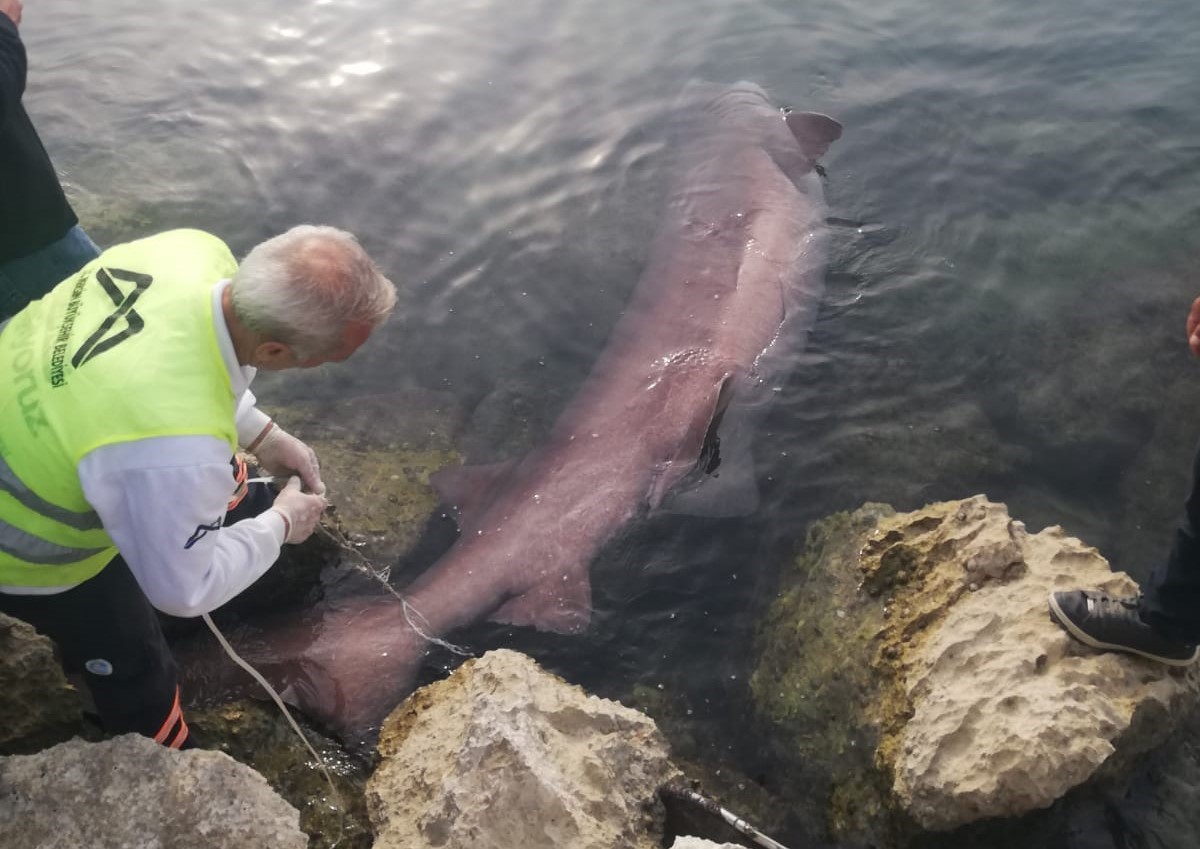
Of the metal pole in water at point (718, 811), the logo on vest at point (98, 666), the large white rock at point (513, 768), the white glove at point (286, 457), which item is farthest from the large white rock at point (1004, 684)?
the logo on vest at point (98, 666)

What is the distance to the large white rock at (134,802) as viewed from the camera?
2520 millimetres

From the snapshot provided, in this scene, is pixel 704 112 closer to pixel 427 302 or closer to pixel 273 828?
pixel 427 302

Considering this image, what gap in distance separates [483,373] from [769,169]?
2.37m

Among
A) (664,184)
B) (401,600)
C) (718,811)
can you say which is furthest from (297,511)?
(664,184)

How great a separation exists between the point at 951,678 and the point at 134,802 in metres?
2.40

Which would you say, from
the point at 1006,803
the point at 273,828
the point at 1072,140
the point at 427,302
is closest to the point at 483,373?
the point at 427,302

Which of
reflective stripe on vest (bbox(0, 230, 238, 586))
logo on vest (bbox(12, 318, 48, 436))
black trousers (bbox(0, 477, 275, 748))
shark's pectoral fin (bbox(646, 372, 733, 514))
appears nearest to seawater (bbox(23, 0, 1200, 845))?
shark's pectoral fin (bbox(646, 372, 733, 514))

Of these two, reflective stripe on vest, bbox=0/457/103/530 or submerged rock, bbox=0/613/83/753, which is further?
submerged rock, bbox=0/613/83/753

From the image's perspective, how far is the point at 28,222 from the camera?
3258mm

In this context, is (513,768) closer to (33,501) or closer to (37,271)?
(33,501)

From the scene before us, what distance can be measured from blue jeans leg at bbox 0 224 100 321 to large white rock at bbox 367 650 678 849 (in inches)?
74.1

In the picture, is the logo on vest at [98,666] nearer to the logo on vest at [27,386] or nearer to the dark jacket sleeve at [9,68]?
the logo on vest at [27,386]

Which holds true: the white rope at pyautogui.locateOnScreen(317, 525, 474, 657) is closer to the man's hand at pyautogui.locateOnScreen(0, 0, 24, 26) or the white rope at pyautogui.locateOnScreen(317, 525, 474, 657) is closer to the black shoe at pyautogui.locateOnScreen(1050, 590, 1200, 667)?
the man's hand at pyautogui.locateOnScreen(0, 0, 24, 26)

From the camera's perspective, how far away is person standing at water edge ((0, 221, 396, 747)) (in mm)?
2225
